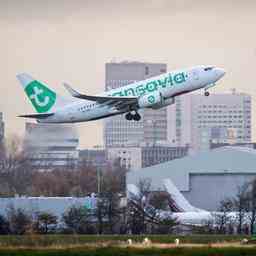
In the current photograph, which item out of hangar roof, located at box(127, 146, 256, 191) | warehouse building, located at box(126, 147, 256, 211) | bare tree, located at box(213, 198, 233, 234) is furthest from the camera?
hangar roof, located at box(127, 146, 256, 191)

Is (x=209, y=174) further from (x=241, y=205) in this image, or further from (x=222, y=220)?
(x=222, y=220)

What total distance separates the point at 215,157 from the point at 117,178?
3332 centimetres

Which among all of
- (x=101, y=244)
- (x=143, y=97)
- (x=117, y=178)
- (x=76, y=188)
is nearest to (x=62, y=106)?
(x=143, y=97)

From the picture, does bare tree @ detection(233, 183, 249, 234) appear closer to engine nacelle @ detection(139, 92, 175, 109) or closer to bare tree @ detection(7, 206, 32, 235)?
engine nacelle @ detection(139, 92, 175, 109)

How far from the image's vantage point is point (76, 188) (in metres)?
173

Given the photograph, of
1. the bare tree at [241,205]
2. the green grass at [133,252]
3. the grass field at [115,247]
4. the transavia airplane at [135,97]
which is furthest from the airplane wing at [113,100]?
the green grass at [133,252]

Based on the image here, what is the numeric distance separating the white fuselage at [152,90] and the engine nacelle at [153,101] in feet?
0.30

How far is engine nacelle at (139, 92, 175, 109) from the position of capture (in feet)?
370

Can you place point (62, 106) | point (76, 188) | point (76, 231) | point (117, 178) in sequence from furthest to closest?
point (117, 178)
point (76, 188)
point (62, 106)
point (76, 231)

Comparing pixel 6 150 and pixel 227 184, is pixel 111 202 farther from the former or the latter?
pixel 6 150

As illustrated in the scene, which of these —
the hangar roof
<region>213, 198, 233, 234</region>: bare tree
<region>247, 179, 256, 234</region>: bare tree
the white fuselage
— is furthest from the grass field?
the hangar roof

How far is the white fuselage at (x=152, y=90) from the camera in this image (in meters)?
114

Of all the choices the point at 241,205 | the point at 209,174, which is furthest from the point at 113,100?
the point at 209,174

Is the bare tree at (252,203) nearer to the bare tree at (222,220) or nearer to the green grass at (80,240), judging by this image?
the bare tree at (222,220)
